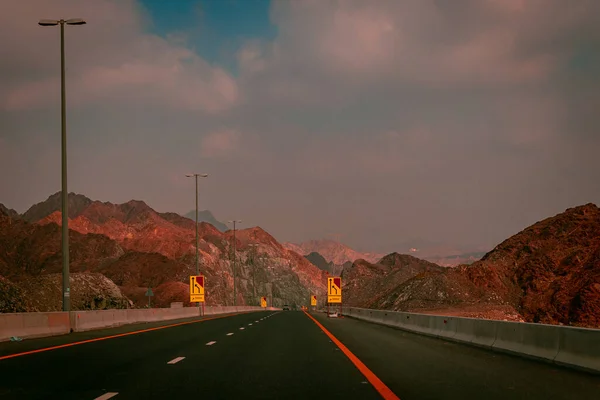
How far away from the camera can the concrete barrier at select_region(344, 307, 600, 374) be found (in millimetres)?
13688

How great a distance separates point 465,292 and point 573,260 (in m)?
11.7

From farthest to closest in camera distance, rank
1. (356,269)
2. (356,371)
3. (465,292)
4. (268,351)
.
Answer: (356,269) < (465,292) < (268,351) < (356,371)

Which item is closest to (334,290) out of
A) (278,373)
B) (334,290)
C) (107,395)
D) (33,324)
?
(334,290)

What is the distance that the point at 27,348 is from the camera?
1955 centimetres

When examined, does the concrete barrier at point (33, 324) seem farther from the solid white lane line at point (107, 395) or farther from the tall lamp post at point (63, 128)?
the solid white lane line at point (107, 395)

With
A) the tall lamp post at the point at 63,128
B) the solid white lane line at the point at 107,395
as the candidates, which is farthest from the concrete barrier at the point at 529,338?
the tall lamp post at the point at 63,128

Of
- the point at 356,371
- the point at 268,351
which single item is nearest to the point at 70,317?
the point at 268,351

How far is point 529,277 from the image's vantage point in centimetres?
7456

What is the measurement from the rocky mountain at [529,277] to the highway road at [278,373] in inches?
1620

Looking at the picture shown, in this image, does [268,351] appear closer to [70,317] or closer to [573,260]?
[70,317]

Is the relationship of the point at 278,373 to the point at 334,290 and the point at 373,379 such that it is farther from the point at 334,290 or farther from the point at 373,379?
the point at 334,290

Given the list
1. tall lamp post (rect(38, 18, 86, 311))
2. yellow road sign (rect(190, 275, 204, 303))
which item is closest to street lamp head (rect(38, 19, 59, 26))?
tall lamp post (rect(38, 18, 86, 311))

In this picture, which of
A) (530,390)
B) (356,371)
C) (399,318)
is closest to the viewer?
(530,390)

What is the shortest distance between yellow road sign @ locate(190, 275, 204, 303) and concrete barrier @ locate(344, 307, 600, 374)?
124 feet
